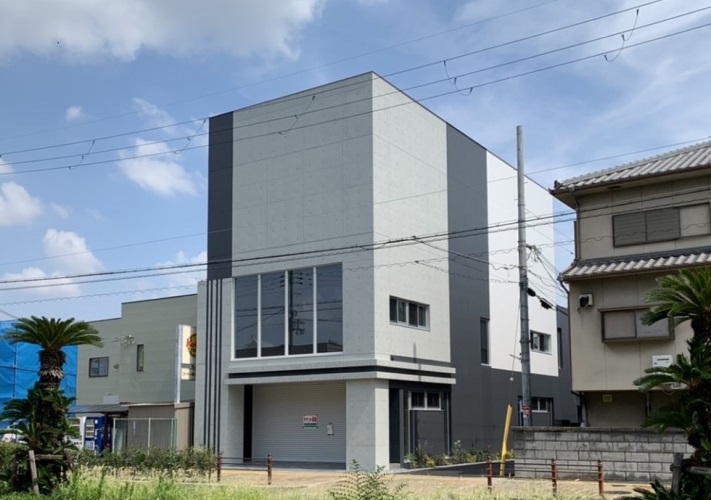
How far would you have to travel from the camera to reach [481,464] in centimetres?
3356

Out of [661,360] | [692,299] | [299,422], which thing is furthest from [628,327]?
[299,422]

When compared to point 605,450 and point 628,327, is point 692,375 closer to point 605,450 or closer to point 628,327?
point 605,450

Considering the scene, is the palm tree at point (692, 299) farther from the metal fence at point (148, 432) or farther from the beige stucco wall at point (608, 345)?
the metal fence at point (148, 432)

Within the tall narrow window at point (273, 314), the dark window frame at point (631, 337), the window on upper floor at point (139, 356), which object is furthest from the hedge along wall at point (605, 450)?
the window on upper floor at point (139, 356)

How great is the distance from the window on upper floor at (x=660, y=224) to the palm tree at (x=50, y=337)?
16.0m

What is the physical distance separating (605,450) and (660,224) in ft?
23.3

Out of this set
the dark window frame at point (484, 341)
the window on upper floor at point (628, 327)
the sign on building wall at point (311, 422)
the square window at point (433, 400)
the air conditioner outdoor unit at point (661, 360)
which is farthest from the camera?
the dark window frame at point (484, 341)

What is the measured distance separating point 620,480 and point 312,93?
61.6 feet

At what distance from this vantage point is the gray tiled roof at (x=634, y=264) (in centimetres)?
2333

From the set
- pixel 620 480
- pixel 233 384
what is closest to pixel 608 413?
pixel 620 480

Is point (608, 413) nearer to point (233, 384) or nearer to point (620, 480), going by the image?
point (620, 480)

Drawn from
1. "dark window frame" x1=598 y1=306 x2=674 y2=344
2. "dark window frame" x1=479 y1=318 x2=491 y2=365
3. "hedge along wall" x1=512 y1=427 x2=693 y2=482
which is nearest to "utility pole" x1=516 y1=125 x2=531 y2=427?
"hedge along wall" x1=512 y1=427 x2=693 y2=482

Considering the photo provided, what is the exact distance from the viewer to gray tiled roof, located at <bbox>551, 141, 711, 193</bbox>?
79.4 ft

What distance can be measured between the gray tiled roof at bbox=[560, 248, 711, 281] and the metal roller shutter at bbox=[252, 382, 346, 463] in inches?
429
